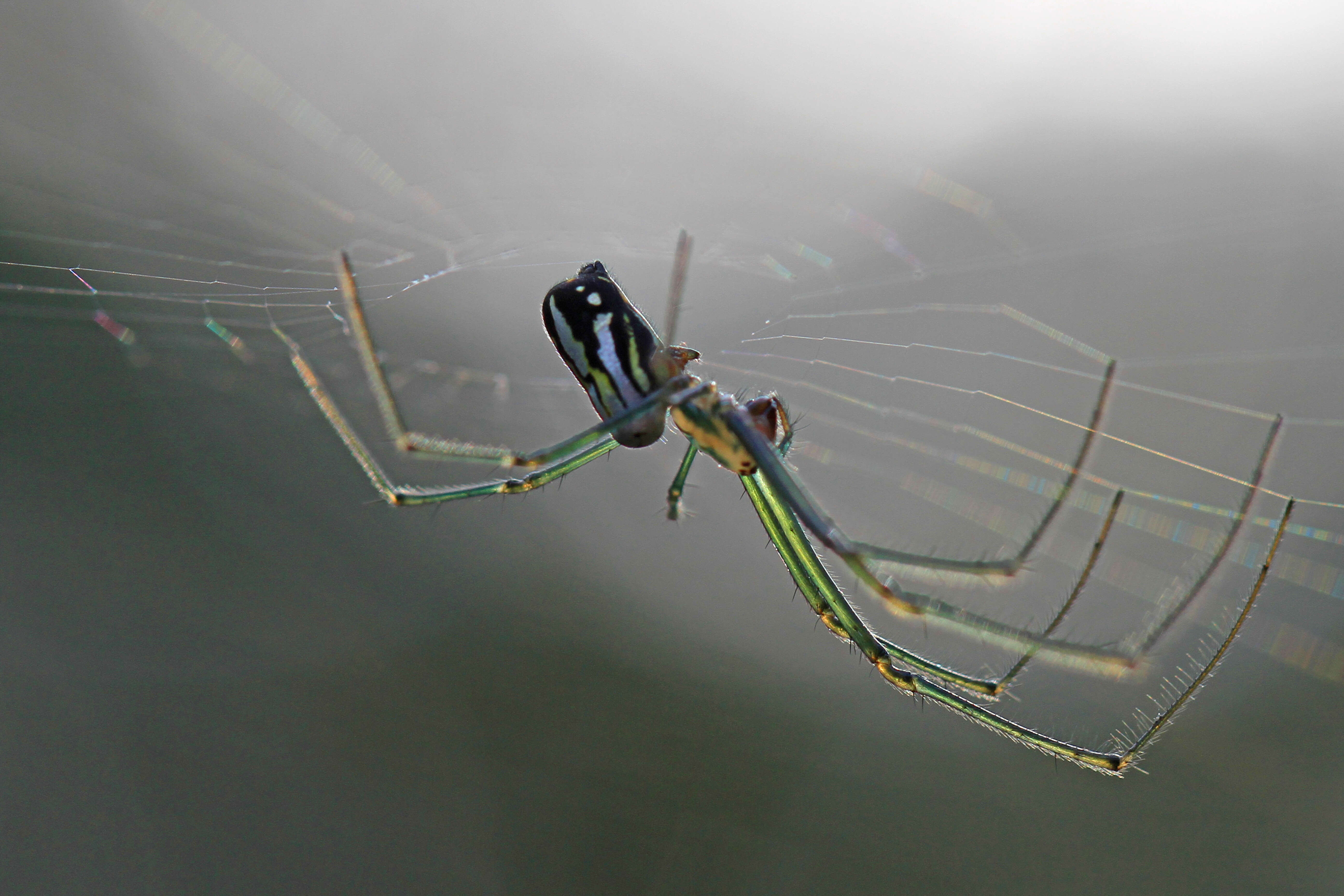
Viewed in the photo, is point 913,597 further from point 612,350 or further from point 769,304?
point 769,304

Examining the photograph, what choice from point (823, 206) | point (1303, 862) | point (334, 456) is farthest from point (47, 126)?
point (1303, 862)

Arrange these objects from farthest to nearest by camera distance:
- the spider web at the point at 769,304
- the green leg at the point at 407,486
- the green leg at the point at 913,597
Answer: the spider web at the point at 769,304
the green leg at the point at 407,486
the green leg at the point at 913,597

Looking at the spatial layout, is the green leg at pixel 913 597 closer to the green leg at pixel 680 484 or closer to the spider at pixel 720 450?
the spider at pixel 720 450

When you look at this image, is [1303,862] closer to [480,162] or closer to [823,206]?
[823,206]

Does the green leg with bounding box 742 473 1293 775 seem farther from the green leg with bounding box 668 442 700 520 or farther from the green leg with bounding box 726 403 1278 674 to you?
the green leg with bounding box 726 403 1278 674

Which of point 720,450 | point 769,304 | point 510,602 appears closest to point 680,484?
point 720,450

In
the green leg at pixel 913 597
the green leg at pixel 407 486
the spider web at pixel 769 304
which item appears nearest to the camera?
the green leg at pixel 913 597

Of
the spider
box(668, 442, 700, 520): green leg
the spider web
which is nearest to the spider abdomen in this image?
the spider

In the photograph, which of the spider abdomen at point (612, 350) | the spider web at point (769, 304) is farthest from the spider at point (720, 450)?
the spider web at point (769, 304)
